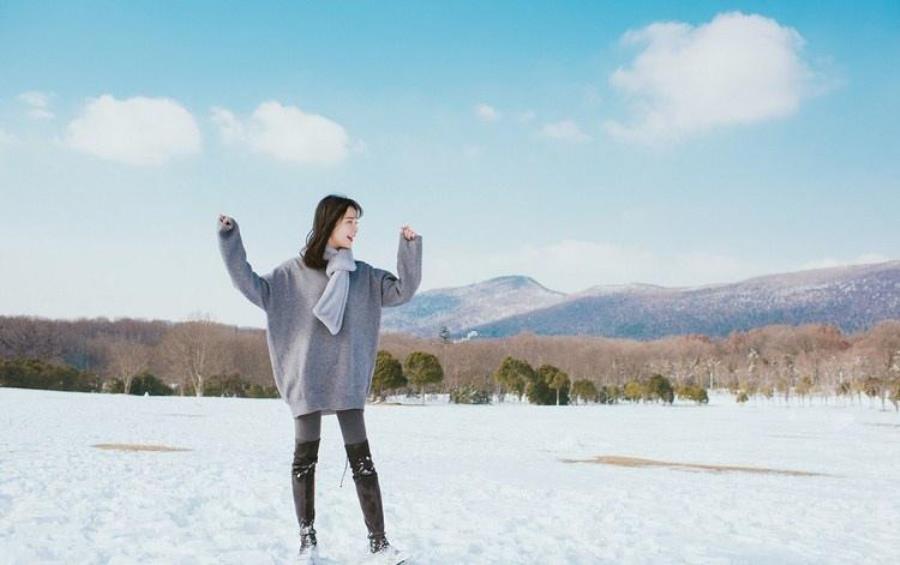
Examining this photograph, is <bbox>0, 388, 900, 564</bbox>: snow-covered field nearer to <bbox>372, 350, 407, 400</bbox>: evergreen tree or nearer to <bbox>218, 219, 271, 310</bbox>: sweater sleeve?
<bbox>218, 219, 271, 310</bbox>: sweater sleeve

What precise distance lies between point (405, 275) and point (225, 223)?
0.96 meters

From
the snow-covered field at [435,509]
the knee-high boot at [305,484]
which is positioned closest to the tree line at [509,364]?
the snow-covered field at [435,509]

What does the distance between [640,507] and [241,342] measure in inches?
3605

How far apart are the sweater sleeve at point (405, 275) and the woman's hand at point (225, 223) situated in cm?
85

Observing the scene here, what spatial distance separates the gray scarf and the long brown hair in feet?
0.12

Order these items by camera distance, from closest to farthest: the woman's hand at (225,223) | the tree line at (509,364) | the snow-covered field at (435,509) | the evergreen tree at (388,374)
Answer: the woman's hand at (225,223) < the snow-covered field at (435,509) < the evergreen tree at (388,374) < the tree line at (509,364)

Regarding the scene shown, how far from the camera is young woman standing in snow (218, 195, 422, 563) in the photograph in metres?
3.77

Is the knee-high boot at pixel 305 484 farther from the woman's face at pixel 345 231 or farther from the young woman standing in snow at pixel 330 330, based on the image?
the woman's face at pixel 345 231

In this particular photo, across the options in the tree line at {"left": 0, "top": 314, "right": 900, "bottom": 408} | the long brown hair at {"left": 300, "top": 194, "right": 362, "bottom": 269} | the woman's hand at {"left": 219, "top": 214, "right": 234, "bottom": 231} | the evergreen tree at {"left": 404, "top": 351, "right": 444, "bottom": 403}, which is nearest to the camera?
the woman's hand at {"left": 219, "top": 214, "right": 234, "bottom": 231}

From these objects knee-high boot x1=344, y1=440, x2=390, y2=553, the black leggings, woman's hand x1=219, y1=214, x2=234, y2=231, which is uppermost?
woman's hand x1=219, y1=214, x2=234, y2=231

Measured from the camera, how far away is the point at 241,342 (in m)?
94.2

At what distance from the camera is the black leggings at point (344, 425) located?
151 inches

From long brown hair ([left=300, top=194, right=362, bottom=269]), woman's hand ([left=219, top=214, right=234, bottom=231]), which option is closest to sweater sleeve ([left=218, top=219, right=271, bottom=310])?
woman's hand ([left=219, top=214, right=234, bottom=231])

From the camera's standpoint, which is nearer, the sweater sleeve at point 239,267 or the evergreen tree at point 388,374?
the sweater sleeve at point 239,267
